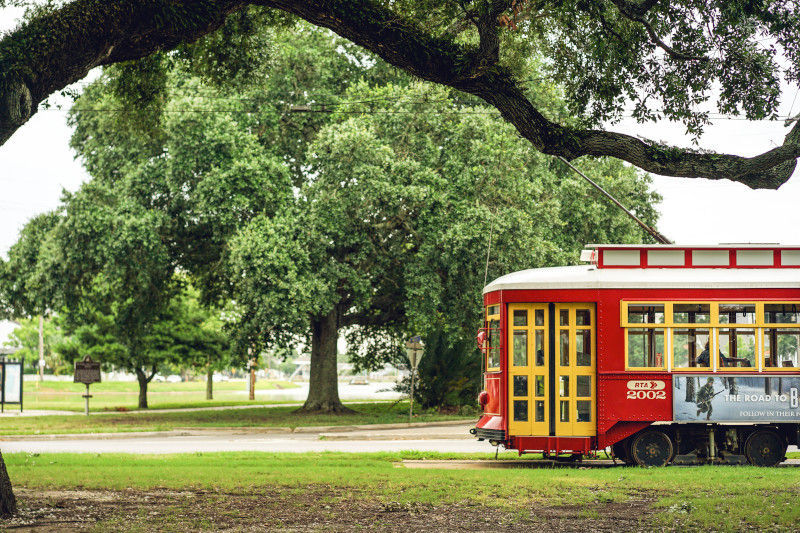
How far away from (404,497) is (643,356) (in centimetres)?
668

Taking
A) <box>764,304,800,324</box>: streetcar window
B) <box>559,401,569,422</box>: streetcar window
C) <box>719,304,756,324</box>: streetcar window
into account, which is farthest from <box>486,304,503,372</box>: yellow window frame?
<box>764,304,800,324</box>: streetcar window

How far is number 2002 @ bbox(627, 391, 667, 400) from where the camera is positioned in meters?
16.1

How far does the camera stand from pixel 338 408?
34781 mm

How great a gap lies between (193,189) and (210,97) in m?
3.11

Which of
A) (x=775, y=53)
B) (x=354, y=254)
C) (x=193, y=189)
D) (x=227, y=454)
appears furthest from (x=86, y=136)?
(x=775, y=53)

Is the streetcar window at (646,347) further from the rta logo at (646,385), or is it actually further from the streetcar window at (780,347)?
the streetcar window at (780,347)

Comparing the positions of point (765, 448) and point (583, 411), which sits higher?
point (583, 411)

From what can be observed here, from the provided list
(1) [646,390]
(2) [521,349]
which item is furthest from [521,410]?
(1) [646,390]

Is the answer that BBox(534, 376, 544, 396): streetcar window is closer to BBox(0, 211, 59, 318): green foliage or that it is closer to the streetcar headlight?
the streetcar headlight

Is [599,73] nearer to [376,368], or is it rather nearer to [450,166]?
[450,166]

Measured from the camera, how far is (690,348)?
53.1 feet

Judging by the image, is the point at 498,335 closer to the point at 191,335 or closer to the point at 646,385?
the point at 646,385

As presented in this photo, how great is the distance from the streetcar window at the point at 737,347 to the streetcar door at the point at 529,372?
302cm

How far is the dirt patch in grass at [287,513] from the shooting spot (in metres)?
9.16
